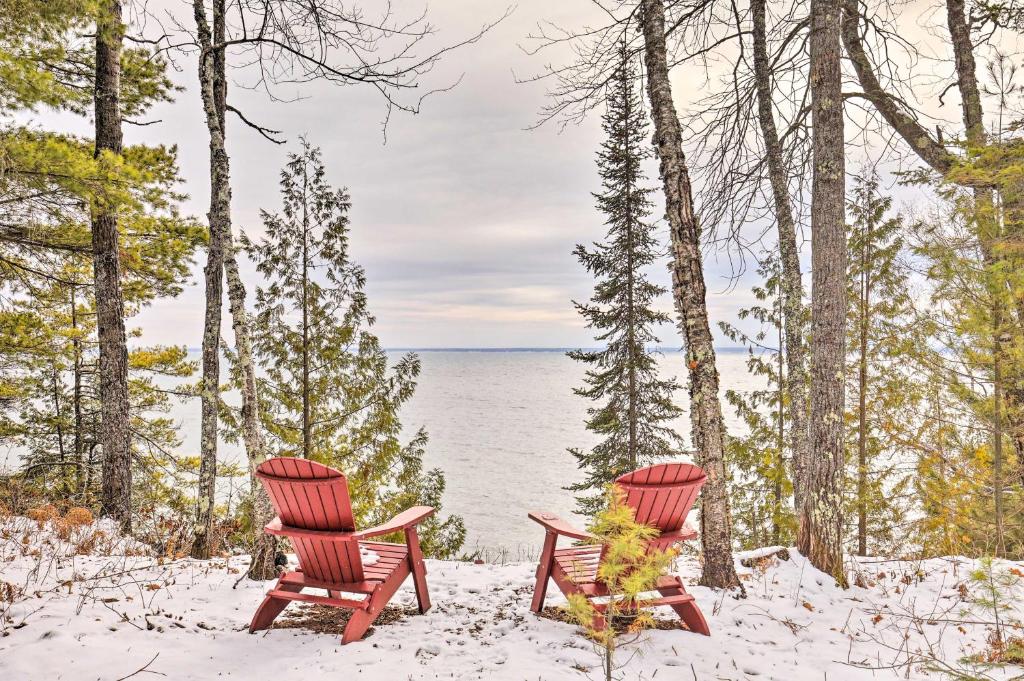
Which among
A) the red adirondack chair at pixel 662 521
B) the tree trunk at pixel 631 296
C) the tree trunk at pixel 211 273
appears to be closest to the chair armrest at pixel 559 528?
the red adirondack chair at pixel 662 521

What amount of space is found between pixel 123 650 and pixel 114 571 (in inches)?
54.1

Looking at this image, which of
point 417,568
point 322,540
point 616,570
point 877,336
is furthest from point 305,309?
point 877,336

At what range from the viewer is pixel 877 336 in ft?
23.9

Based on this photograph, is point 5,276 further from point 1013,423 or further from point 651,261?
point 1013,423

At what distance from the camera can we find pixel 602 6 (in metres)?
4.24

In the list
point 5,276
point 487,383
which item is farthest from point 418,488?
point 487,383

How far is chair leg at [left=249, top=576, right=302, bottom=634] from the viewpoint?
3121 millimetres

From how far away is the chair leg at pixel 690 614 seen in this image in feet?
10.4

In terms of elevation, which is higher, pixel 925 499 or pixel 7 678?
pixel 7 678

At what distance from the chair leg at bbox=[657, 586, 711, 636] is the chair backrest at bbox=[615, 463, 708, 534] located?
14.7 inches

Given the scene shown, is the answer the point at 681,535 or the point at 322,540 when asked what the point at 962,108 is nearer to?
the point at 681,535

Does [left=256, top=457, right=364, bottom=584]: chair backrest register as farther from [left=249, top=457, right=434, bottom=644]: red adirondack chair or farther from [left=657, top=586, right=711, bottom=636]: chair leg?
[left=657, top=586, right=711, bottom=636]: chair leg

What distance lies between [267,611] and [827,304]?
448 centimetres

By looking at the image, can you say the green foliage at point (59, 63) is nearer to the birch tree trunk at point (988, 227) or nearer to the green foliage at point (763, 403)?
Result: the birch tree trunk at point (988, 227)
